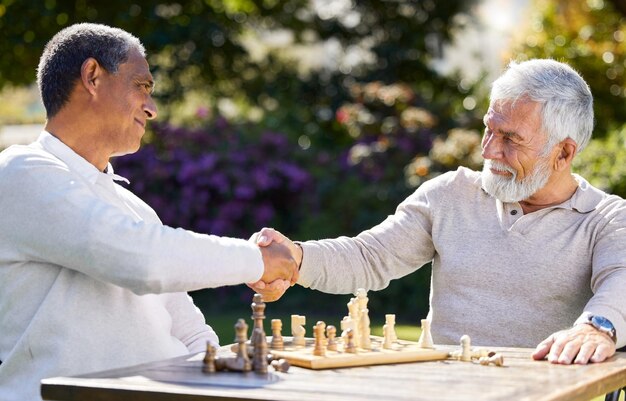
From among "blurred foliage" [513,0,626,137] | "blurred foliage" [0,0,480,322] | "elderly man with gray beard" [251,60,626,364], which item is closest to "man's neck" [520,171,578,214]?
"elderly man with gray beard" [251,60,626,364]

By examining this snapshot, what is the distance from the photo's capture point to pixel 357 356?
11.0 ft

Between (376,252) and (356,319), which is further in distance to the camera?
(376,252)

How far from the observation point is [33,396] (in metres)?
3.45

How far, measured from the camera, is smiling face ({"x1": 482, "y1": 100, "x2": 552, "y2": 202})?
434 cm

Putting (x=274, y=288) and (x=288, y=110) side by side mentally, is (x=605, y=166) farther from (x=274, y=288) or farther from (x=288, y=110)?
(x=274, y=288)

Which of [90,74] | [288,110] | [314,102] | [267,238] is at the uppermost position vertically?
[314,102]

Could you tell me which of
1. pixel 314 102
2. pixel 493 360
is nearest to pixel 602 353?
pixel 493 360

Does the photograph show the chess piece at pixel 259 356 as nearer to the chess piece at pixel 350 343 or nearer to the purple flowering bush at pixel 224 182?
the chess piece at pixel 350 343

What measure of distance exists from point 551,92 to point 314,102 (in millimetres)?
9869

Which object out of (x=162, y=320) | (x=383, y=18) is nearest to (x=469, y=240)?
(x=162, y=320)

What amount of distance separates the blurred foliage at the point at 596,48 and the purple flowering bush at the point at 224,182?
2909 mm

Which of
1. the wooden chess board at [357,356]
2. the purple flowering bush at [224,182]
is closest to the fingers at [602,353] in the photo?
the wooden chess board at [357,356]

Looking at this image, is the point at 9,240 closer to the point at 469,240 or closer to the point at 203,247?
the point at 203,247

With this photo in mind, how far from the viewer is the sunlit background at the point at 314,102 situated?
1074 cm
